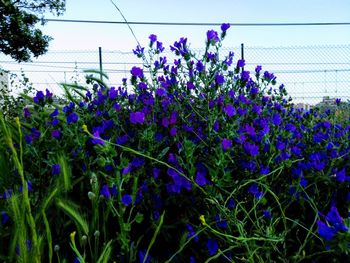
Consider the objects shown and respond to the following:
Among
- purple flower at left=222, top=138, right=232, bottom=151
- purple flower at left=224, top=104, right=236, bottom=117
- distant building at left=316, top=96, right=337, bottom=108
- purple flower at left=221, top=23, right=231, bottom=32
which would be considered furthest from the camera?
distant building at left=316, top=96, right=337, bottom=108

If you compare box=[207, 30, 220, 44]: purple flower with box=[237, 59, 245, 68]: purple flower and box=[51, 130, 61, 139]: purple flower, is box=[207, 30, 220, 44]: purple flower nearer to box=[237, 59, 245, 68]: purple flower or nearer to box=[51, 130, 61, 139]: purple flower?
box=[237, 59, 245, 68]: purple flower

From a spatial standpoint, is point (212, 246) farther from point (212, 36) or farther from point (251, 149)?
point (212, 36)

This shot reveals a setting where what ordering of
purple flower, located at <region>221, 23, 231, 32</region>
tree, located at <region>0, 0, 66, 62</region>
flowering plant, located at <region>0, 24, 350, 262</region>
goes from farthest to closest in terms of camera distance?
tree, located at <region>0, 0, 66, 62</region>
purple flower, located at <region>221, 23, 231, 32</region>
flowering plant, located at <region>0, 24, 350, 262</region>

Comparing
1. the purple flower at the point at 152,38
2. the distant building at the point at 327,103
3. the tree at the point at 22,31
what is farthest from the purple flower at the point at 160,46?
the tree at the point at 22,31

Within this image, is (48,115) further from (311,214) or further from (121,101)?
(311,214)

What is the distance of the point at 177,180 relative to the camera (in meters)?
1.16

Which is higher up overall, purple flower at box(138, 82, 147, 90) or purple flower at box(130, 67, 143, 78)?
purple flower at box(130, 67, 143, 78)

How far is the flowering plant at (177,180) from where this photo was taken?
3.49 feet

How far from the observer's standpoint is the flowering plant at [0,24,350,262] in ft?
3.49

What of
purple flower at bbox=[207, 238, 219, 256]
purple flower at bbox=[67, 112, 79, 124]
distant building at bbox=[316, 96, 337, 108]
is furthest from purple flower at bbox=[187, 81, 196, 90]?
distant building at bbox=[316, 96, 337, 108]

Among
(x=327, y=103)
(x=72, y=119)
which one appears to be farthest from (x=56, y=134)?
(x=327, y=103)

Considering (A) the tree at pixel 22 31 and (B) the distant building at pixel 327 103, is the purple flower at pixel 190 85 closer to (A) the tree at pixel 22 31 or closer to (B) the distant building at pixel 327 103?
(B) the distant building at pixel 327 103

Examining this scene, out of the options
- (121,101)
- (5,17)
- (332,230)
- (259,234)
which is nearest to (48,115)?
(121,101)

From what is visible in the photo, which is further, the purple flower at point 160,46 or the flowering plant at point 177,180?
the purple flower at point 160,46
